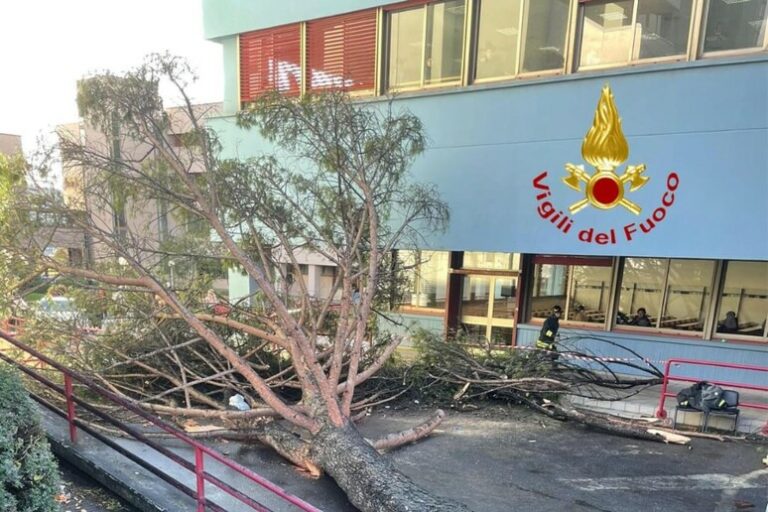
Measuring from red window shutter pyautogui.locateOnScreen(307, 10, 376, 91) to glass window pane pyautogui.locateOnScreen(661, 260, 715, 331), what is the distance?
298 inches

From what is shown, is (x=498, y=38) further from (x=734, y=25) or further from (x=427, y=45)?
(x=734, y=25)

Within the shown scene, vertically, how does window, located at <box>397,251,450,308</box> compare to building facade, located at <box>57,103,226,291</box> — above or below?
below

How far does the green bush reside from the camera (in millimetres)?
2812

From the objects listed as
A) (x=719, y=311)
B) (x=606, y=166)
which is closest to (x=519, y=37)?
(x=606, y=166)

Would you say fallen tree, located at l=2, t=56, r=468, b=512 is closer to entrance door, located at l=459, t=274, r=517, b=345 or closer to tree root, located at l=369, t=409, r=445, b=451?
tree root, located at l=369, t=409, r=445, b=451

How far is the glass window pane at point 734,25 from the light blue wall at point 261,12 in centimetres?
600

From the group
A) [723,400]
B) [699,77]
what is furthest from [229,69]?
[723,400]

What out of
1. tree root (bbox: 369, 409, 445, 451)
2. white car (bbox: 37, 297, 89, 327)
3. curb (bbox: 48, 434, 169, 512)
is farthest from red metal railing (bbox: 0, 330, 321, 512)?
white car (bbox: 37, 297, 89, 327)

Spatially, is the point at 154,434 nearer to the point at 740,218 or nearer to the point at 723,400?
the point at 723,400

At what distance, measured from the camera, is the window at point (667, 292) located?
9266 mm

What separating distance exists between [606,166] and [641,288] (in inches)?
115

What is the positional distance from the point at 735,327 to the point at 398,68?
857 centimetres

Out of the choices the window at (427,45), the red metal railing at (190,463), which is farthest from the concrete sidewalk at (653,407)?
the window at (427,45)

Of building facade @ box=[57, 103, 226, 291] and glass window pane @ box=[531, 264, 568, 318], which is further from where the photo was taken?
glass window pane @ box=[531, 264, 568, 318]
